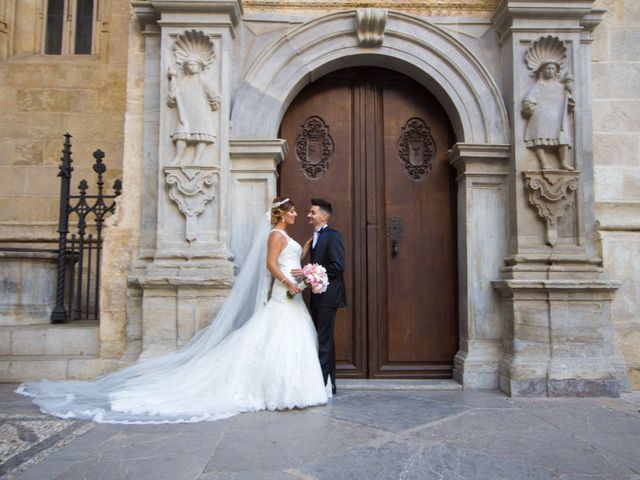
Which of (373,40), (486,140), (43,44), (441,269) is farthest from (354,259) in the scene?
(43,44)

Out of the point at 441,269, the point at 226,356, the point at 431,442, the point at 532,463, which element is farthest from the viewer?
the point at 441,269

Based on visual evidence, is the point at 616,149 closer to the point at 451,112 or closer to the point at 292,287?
the point at 451,112

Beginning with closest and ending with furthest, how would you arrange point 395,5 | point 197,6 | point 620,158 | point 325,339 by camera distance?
point 325,339
point 197,6
point 620,158
point 395,5

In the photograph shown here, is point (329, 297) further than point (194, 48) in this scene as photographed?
No

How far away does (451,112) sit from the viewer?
235 inches

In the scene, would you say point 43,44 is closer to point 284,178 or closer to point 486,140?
point 284,178

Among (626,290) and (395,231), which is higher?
(395,231)

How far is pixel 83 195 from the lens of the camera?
249 inches

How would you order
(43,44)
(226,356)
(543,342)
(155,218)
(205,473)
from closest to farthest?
1. (205,473)
2. (226,356)
3. (543,342)
4. (155,218)
5. (43,44)

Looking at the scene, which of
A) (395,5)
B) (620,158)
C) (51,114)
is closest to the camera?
(620,158)

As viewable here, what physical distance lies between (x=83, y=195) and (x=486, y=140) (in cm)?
465

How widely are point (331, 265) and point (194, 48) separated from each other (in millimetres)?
2711

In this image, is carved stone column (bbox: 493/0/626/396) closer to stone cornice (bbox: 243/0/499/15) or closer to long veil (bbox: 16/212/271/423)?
stone cornice (bbox: 243/0/499/15)

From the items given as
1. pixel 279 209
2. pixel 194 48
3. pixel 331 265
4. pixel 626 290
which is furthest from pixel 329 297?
pixel 626 290
